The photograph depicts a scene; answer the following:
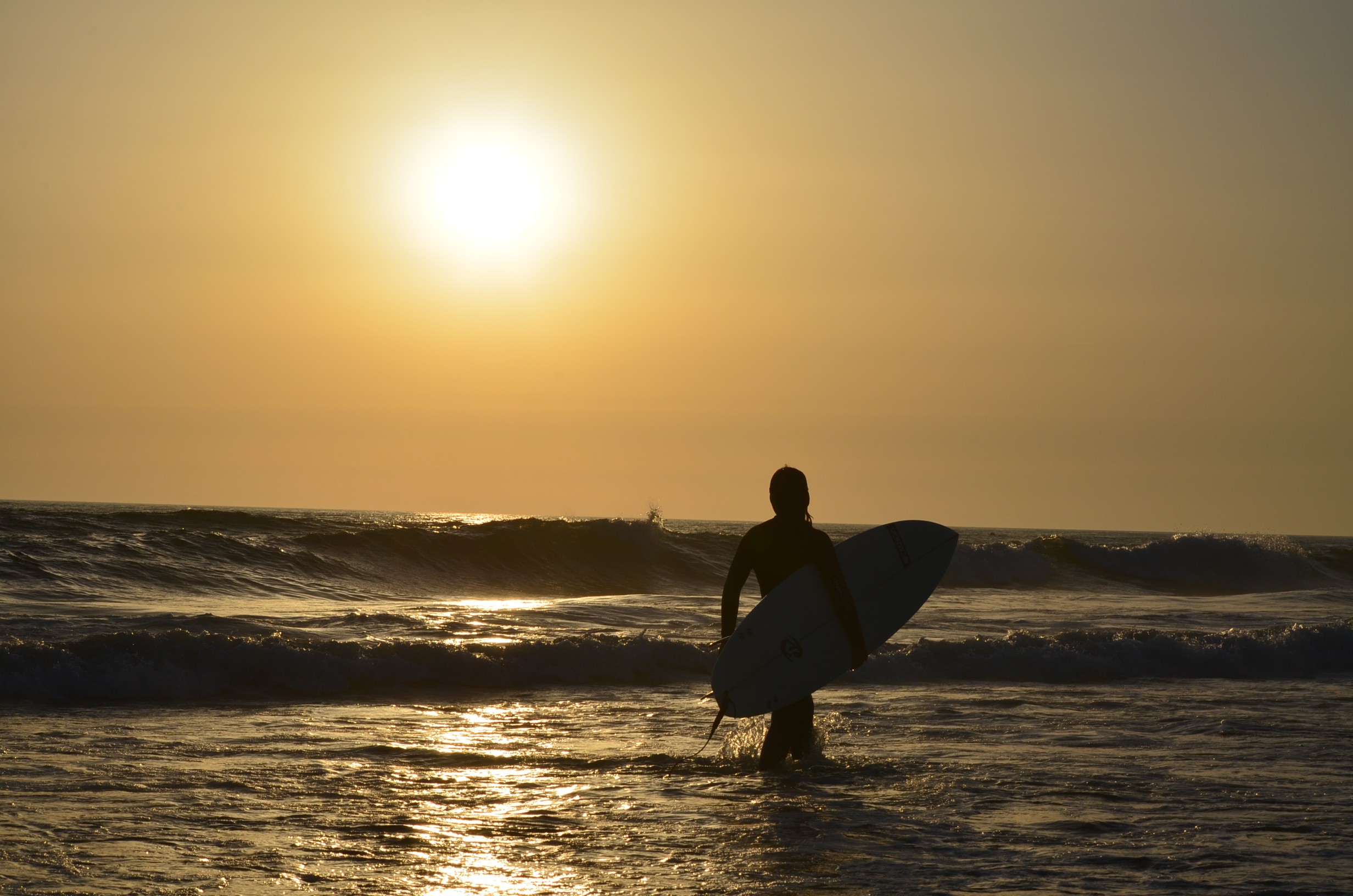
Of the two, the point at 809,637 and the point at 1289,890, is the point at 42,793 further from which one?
the point at 1289,890

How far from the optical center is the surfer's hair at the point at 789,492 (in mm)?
6207

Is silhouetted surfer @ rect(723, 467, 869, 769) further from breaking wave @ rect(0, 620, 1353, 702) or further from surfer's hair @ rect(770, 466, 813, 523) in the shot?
breaking wave @ rect(0, 620, 1353, 702)

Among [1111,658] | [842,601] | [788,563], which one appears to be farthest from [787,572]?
[1111,658]

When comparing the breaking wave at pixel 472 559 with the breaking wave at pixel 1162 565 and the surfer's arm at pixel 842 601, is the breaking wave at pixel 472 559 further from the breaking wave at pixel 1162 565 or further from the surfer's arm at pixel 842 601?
the surfer's arm at pixel 842 601

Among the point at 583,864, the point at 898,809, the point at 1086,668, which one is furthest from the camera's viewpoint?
the point at 1086,668

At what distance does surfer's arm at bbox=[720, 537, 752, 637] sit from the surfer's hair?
287mm

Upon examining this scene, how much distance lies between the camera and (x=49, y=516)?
24016 millimetres

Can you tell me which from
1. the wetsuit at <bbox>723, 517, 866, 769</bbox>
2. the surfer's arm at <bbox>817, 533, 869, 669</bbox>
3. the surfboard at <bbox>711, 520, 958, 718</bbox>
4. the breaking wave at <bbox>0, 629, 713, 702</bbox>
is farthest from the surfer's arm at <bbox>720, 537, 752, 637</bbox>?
the breaking wave at <bbox>0, 629, 713, 702</bbox>

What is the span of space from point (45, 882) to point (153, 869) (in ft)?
1.24

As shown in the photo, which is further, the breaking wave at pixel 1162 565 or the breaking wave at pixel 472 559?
the breaking wave at pixel 1162 565

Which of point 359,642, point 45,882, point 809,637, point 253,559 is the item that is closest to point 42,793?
point 45,882

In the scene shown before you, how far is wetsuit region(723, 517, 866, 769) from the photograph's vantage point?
20.6 ft

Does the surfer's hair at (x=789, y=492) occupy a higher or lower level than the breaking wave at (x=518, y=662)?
higher

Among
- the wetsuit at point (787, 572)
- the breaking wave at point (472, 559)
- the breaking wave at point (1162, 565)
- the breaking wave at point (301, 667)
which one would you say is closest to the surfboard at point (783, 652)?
the wetsuit at point (787, 572)
